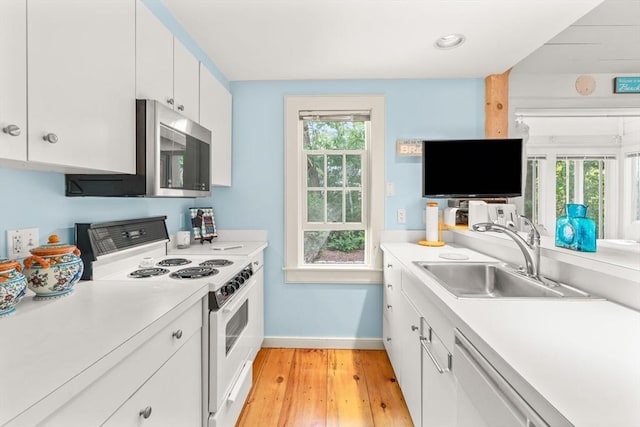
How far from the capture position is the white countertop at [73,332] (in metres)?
0.61

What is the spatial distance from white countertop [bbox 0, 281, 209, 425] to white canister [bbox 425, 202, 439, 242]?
184cm

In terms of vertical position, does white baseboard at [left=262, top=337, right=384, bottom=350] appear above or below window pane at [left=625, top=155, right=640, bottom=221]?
below

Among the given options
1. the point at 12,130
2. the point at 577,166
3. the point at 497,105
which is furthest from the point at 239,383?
the point at 577,166

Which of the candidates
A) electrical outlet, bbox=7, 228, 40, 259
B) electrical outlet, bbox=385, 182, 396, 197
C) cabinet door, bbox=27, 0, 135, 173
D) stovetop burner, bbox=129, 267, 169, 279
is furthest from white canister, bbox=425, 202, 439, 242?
electrical outlet, bbox=7, 228, 40, 259

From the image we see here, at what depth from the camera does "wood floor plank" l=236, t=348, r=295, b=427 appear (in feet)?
6.01

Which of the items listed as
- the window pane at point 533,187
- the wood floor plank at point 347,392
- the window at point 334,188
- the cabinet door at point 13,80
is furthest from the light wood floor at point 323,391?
the window pane at point 533,187

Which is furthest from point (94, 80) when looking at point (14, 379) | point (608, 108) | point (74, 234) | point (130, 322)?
point (608, 108)

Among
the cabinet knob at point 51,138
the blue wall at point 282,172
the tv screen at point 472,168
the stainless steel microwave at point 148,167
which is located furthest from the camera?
the blue wall at point 282,172

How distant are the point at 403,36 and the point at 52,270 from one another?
84.6 inches

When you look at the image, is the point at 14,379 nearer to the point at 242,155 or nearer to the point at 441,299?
the point at 441,299

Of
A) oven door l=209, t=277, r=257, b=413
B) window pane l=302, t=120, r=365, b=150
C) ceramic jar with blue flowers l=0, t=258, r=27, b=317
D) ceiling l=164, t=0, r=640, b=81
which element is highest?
ceiling l=164, t=0, r=640, b=81

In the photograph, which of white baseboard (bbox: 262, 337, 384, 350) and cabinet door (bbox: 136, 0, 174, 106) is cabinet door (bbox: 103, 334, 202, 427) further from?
white baseboard (bbox: 262, 337, 384, 350)

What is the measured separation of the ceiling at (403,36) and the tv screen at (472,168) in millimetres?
626

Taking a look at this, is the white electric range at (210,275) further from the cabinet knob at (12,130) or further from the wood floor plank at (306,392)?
the cabinet knob at (12,130)
